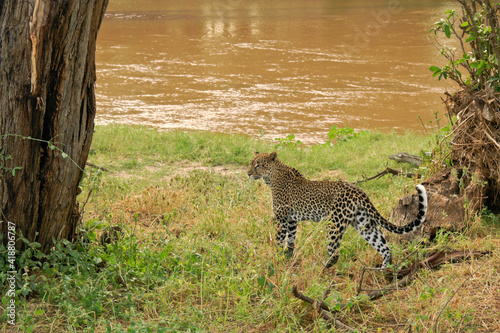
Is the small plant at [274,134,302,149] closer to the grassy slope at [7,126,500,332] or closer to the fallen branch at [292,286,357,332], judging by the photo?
the grassy slope at [7,126,500,332]

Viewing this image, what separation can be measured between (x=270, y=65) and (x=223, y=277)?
11.8 metres

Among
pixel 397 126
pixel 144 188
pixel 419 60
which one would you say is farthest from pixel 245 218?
pixel 419 60

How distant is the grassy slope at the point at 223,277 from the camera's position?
152 inches

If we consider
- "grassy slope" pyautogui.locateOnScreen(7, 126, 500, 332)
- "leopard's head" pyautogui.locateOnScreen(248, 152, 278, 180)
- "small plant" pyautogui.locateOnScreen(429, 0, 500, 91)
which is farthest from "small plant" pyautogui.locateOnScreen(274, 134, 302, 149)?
"small plant" pyautogui.locateOnScreen(429, 0, 500, 91)

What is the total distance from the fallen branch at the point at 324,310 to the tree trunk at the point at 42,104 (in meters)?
1.82

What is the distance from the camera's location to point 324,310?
390 centimetres

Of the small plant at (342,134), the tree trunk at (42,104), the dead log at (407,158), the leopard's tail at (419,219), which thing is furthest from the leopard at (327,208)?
the small plant at (342,134)

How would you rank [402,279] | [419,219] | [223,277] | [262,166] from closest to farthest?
[223,277] → [402,279] → [419,219] → [262,166]

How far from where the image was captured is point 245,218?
559 cm

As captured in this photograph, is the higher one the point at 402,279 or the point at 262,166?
the point at 262,166

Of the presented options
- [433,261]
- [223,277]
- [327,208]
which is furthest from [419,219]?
[223,277]

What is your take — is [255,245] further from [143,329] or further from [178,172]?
[178,172]

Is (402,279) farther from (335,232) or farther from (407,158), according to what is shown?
(407,158)

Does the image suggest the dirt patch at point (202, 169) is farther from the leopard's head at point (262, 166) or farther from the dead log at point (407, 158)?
the dead log at point (407, 158)
